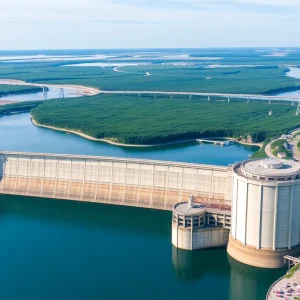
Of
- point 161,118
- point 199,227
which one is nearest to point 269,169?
point 199,227

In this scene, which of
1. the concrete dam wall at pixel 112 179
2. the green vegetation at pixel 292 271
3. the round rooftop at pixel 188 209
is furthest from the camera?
the concrete dam wall at pixel 112 179

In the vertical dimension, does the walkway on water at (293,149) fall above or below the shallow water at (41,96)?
above

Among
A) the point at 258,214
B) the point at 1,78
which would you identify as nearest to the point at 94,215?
the point at 258,214

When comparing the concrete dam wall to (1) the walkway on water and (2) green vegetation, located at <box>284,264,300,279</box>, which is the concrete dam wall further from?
(1) the walkway on water

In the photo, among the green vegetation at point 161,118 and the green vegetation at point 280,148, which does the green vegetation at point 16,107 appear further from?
the green vegetation at point 280,148

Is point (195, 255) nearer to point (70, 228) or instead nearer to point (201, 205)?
point (201, 205)

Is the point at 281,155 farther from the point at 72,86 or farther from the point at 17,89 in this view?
the point at 72,86

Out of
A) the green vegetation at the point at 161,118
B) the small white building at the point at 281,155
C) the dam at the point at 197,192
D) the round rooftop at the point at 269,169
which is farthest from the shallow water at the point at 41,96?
the round rooftop at the point at 269,169
